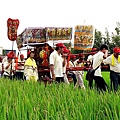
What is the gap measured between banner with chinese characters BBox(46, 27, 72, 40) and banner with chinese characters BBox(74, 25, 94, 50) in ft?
1.39

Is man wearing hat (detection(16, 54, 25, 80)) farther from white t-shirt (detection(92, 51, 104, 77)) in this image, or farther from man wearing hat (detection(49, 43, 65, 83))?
man wearing hat (detection(49, 43, 65, 83))

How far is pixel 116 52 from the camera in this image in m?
7.01

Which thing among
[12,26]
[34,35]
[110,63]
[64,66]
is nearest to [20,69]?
[34,35]

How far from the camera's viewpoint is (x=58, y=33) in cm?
1059

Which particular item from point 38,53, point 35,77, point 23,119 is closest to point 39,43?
point 38,53

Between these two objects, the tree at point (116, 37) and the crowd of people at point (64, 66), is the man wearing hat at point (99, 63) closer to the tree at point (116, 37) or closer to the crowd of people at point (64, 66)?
the crowd of people at point (64, 66)

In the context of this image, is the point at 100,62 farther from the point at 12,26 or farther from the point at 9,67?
the point at 12,26

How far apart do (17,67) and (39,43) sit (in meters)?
1.01

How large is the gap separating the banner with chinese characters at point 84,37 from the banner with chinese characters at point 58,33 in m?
0.42

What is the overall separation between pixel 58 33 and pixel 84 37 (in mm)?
865

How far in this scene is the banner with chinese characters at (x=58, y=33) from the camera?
1060 centimetres

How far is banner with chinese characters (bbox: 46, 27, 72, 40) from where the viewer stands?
34.8ft

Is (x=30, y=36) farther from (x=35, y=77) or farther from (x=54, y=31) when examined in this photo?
(x=35, y=77)

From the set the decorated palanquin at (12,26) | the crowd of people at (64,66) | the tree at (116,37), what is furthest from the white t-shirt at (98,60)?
the tree at (116,37)
